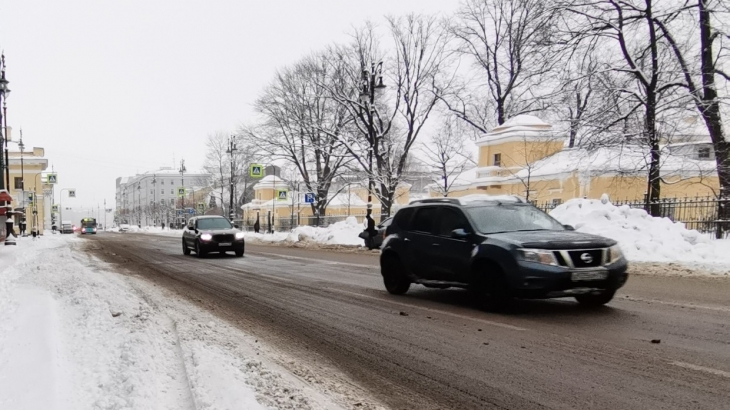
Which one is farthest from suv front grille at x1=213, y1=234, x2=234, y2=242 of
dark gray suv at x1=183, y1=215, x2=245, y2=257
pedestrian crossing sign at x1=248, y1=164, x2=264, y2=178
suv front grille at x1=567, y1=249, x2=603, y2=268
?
pedestrian crossing sign at x1=248, y1=164, x2=264, y2=178

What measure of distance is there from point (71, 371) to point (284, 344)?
7.75 ft

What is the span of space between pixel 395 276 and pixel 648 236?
9820mm

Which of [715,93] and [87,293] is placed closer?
[87,293]

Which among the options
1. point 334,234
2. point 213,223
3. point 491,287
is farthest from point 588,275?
point 334,234

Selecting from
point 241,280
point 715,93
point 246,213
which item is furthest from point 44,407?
point 246,213

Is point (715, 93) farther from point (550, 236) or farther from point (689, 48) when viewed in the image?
point (550, 236)

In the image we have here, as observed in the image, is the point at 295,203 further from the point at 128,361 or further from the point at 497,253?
the point at 128,361

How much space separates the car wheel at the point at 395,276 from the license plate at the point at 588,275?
3209mm

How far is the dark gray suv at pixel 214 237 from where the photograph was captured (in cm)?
2108

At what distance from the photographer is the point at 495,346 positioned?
5898mm

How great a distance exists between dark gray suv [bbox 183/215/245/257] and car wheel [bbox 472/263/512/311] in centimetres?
1467

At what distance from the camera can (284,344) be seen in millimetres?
6418

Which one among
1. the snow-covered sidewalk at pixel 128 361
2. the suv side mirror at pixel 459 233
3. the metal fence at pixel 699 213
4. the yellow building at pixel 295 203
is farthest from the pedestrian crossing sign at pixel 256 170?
the suv side mirror at pixel 459 233

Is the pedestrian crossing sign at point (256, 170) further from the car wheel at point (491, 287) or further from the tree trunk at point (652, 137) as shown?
the car wheel at point (491, 287)
